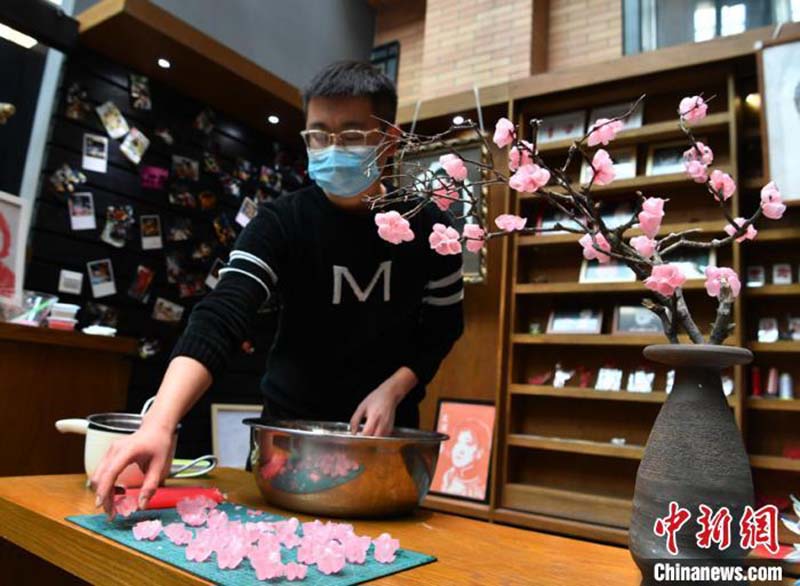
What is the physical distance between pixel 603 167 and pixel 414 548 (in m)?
0.53

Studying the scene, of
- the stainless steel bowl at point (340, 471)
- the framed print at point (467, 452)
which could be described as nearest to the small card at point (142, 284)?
the framed print at point (467, 452)

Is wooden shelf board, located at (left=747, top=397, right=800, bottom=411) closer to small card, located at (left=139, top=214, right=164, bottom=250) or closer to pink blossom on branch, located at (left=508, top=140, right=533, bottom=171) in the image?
pink blossom on branch, located at (left=508, top=140, right=533, bottom=171)

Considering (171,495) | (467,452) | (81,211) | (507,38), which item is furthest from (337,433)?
(507,38)

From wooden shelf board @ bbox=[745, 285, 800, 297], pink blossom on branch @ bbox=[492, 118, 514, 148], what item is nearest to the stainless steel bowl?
pink blossom on branch @ bbox=[492, 118, 514, 148]

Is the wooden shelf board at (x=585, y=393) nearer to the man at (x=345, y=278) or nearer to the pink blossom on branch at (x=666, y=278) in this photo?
the man at (x=345, y=278)

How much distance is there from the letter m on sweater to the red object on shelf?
1.49 ft

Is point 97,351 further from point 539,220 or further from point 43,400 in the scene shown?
point 539,220

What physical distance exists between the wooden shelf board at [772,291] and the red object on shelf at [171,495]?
221 centimetres

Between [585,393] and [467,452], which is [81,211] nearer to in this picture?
[467,452]

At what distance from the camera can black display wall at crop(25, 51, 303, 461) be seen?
2.81 m

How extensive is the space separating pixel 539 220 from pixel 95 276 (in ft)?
7.22

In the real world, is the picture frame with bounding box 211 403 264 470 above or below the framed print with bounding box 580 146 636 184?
below

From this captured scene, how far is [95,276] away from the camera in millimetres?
2930

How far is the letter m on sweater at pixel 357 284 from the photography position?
125cm
